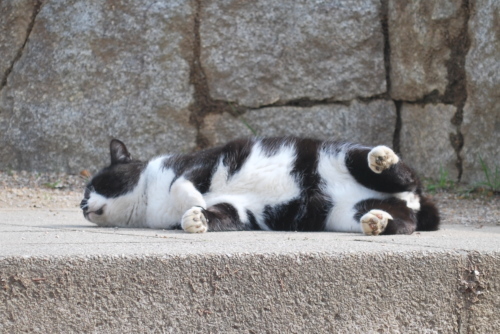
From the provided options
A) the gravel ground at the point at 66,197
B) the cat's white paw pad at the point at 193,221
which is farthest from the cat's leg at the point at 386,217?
the gravel ground at the point at 66,197

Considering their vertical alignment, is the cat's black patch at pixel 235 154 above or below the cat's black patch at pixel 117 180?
above

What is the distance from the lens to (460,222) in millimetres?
3174

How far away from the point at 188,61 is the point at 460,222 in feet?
6.54

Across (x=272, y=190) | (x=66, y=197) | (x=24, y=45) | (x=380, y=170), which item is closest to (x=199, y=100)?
(x=66, y=197)

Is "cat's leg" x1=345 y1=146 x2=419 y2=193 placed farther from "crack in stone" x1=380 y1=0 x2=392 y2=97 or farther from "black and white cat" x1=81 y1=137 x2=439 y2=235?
"crack in stone" x1=380 y1=0 x2=392 y2=97

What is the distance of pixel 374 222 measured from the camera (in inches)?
92.6

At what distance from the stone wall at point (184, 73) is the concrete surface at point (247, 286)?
2.40 meters

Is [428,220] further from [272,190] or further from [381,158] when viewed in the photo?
[272,190]

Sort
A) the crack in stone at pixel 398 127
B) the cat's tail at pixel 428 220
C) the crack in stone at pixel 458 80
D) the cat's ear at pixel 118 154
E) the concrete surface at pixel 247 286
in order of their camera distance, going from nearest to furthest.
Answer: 1. the concrete surface at pixel 247 286
2. the cat's tail at pixel 428 220
3. the cat's ear at pixel 118 154
4. the crack in stone at pixel 458 80
5. the crack in stone at pixel 398 127

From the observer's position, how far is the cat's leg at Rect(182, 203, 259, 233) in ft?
7.84

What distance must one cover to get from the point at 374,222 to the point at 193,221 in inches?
24.0

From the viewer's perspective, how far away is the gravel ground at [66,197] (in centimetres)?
346

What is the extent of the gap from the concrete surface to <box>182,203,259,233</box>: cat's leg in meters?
0.37

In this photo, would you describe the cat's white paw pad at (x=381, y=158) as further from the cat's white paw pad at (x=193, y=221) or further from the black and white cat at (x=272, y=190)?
the cat's white paw pad at (x=193, y=221)
